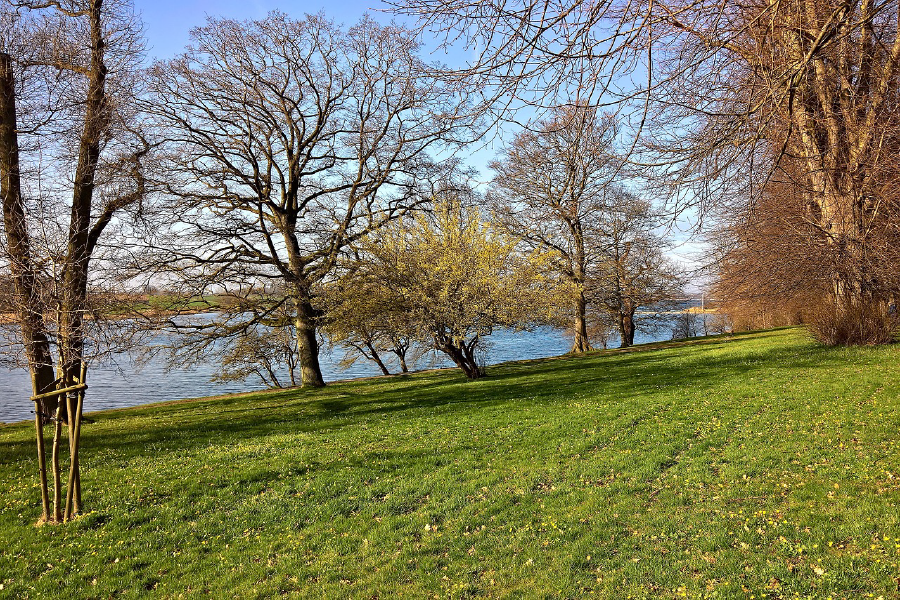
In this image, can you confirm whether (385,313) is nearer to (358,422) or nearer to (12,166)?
(358,422)

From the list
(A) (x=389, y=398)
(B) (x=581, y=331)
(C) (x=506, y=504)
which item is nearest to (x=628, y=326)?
(B) (x=581, y=331)

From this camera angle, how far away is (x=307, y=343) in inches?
689

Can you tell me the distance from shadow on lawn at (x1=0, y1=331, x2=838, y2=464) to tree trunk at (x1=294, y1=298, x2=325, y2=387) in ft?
2.93

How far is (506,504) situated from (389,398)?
877cm

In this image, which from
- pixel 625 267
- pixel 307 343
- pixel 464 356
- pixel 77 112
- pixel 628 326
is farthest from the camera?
pixel 628 326

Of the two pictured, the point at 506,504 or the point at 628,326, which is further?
the point at 628,326

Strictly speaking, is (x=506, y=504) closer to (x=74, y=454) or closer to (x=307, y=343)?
(x=74, y=454)

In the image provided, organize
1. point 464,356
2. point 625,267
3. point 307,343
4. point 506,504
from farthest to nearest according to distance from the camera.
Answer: point 625,267
point 307,343
point 464,356
point 506,504

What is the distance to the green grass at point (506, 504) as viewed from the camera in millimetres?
3926

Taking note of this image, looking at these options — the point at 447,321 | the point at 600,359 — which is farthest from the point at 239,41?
the point at 600,359

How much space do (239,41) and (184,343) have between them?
957cm

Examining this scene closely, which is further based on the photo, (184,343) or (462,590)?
(184,343)

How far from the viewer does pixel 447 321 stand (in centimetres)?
1426

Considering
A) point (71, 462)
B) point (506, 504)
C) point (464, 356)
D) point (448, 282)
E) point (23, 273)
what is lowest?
point (506, 504)
